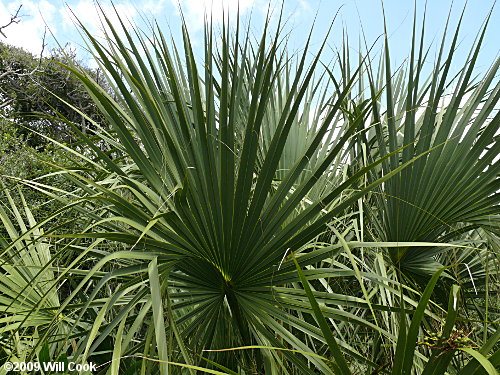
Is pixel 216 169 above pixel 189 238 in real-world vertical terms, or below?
above

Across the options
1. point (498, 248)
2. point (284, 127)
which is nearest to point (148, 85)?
point (284, 127)

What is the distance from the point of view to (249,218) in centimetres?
140

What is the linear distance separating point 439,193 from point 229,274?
832mm

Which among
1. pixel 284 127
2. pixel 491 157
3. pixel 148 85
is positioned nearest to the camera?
pixel 284 127

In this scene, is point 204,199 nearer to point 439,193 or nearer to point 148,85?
point 148,85

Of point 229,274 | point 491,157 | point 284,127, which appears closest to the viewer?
point 284,127

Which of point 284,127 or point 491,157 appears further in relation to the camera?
point 491,157

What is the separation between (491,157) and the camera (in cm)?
174

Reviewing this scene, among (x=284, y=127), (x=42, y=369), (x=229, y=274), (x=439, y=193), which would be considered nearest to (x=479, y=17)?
(x=439, y=193)

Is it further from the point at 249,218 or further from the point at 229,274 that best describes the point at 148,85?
the point at 229,274

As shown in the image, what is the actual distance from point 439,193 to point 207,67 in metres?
0.93

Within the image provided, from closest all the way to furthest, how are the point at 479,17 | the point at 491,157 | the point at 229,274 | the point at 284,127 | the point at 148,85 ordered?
the point at 284,127 → the point at 229,274 → the point at 148,85 → the point at 491,157 → the point at 479,17

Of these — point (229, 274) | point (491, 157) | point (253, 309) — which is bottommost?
point (253, 309)

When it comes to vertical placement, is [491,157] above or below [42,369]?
above
